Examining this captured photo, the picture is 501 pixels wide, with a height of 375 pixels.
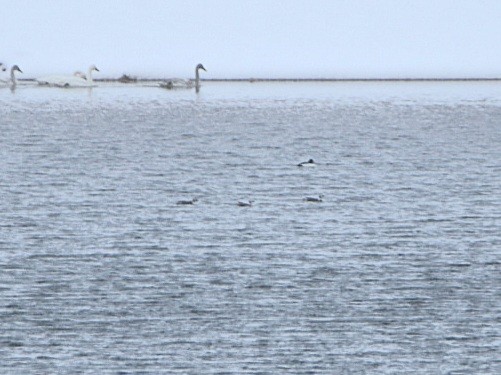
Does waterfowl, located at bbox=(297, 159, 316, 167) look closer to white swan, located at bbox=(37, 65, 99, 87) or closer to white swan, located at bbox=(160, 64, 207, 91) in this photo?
white swan, located at bbox=(160, 64, 207, 91)

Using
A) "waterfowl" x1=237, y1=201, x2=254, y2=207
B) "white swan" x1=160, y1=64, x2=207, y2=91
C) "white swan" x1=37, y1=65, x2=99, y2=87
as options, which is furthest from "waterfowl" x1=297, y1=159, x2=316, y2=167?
"white swan" x1=37, y1=65, x2=99, y2=87

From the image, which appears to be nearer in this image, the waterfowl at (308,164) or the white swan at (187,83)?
the waterfowl at (308,164)

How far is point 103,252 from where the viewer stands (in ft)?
104

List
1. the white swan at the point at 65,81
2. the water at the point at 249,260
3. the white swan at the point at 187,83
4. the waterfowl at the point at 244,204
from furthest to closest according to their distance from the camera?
1. the white swan at the point at 65,81
2. the white swan at the point at 187,83
3. the waterfowl at the point at 244,204
4. the water at the point at 249,260

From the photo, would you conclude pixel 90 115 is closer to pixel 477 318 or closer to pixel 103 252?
pixel 103 252

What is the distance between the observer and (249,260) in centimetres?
3058

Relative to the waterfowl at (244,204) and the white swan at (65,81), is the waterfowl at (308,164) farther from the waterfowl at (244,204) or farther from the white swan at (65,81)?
the white swan at (65,81)

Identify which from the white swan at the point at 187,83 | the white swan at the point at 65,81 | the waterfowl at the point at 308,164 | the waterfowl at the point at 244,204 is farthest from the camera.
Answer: the white swan at the point at 65,81

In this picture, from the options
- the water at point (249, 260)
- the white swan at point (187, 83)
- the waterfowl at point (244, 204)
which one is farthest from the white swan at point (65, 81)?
the waterfowl at point (244, 204)

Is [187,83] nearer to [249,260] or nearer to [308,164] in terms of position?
[308,164]

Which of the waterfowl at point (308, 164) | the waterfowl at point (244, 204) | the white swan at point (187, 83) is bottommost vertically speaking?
the white swan at point (187, 83)

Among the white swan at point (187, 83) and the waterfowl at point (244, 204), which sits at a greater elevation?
the waterfowl at point (244, 204)

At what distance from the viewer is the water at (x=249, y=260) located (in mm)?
22562

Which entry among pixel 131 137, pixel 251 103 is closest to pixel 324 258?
pixel 131 137
